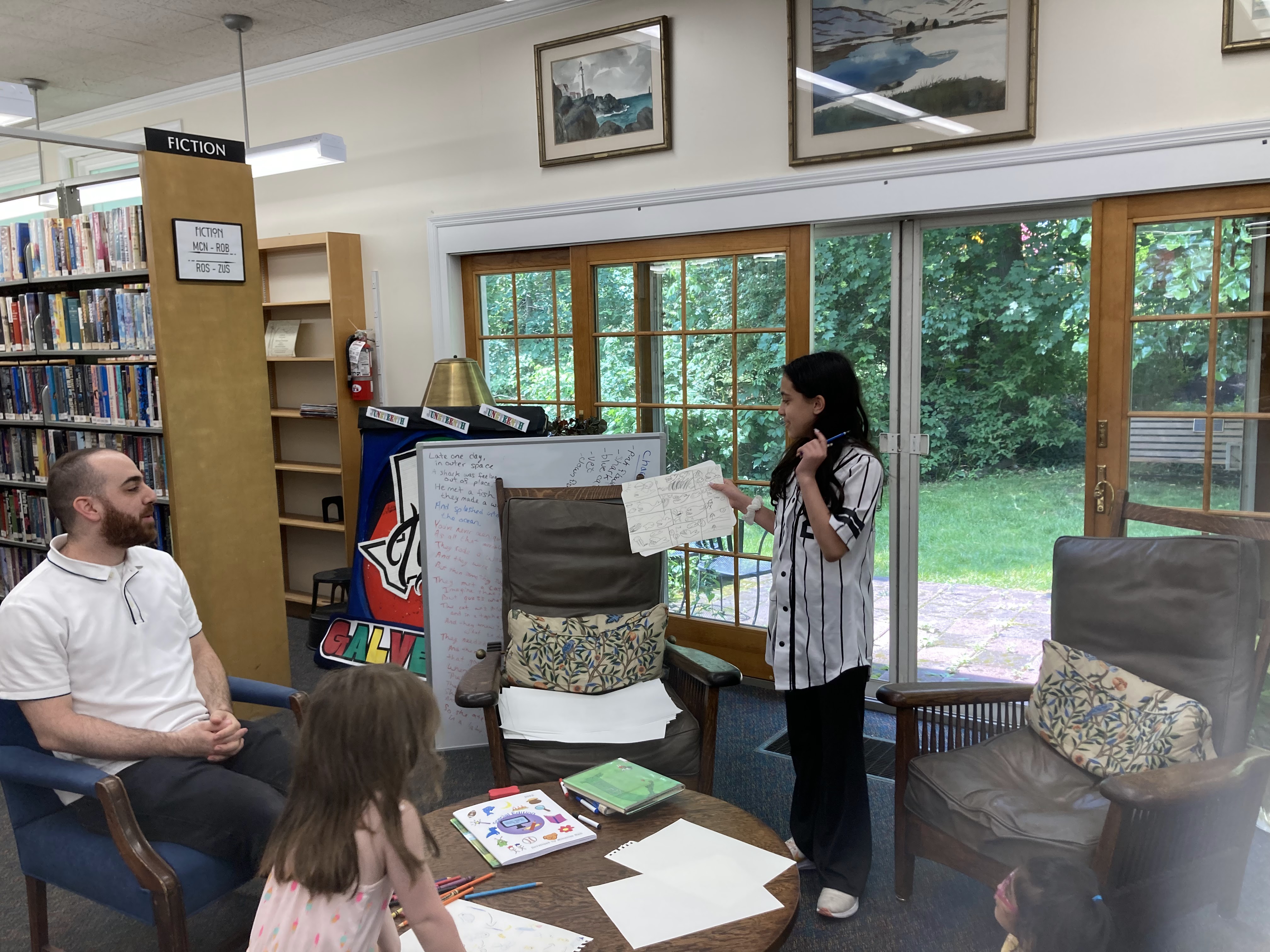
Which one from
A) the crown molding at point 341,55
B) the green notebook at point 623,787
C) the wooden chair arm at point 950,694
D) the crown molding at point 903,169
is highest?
the crown molding at point 341,55

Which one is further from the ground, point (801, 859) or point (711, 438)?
point (711, 438)

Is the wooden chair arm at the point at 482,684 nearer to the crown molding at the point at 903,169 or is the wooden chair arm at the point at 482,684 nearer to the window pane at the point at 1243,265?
the crown molding at the point at 903,169

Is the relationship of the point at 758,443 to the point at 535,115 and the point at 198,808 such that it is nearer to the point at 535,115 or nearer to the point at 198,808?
the point at 535,115

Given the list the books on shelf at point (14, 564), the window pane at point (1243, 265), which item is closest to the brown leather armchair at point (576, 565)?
the window pane at point (1243, 265)

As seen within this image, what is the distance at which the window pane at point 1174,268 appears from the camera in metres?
2.89

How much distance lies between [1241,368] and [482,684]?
2505mm

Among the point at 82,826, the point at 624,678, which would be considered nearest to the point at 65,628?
the point at 82,826

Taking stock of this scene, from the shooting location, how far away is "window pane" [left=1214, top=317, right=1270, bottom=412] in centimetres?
284

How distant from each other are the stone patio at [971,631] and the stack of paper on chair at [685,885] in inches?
75.8

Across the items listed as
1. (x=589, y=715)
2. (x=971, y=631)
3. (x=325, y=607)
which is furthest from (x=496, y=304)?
(x=971, y=631)

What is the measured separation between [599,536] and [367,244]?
265 cm

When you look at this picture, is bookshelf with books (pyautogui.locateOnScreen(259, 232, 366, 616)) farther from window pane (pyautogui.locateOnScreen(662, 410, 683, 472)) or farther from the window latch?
the window latch

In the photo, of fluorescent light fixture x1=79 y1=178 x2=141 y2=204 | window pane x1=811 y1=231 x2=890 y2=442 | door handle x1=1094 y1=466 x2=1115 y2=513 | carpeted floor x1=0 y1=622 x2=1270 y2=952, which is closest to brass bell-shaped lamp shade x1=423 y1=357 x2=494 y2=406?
fluorescent light fixture x1=79 y1=178 x2=141 y2=204

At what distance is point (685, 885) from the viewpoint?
169 centimetres
